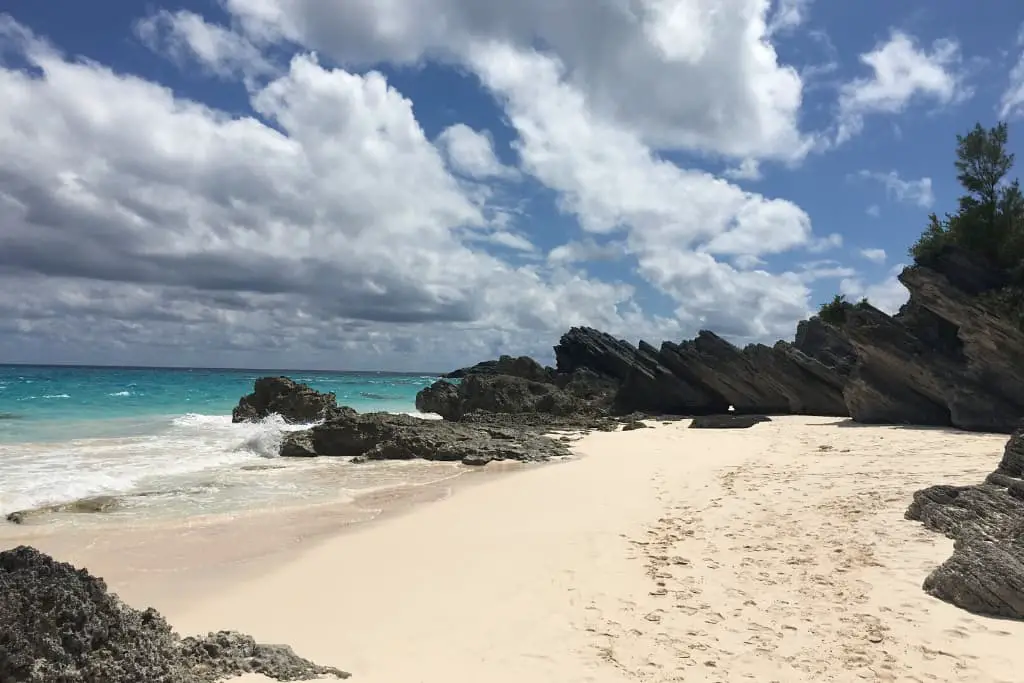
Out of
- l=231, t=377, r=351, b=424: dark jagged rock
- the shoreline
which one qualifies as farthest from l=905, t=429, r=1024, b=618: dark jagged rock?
l=231, t=377, r=351, b=424: dark jagged rock

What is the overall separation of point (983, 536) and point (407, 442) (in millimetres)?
14096

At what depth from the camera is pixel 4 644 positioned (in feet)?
12.4

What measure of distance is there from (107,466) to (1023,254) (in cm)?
2802

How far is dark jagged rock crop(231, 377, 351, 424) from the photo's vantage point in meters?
26.9

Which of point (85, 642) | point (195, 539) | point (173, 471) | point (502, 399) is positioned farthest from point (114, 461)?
point (85, 642)

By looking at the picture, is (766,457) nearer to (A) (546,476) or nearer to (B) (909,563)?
(A) (546,476)

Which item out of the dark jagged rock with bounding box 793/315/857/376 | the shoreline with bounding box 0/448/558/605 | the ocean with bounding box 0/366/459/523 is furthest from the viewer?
the dark jagged rock with bounding box 793/315/857/376

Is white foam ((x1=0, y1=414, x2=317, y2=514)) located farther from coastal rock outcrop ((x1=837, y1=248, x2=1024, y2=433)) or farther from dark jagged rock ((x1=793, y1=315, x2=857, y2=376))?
dark jagged rock ((x1=793, y1=315, x2=857, y2=376))

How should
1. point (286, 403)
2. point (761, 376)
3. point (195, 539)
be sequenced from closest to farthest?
point (195, 539) → point (286, 403) → point (761, 376)

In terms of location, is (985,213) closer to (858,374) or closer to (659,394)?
(858,374)

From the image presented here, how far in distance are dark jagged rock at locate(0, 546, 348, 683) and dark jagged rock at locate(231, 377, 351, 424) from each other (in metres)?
20.5

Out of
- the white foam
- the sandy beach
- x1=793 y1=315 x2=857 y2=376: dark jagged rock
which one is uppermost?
x1=793 y1=315 x2=857 y2=376: dark jagged rock

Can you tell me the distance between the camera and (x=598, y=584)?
23.0ft

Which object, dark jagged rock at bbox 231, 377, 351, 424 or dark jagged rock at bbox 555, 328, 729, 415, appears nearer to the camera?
dark jagged rock at bbox 231, 377, 351, 424
